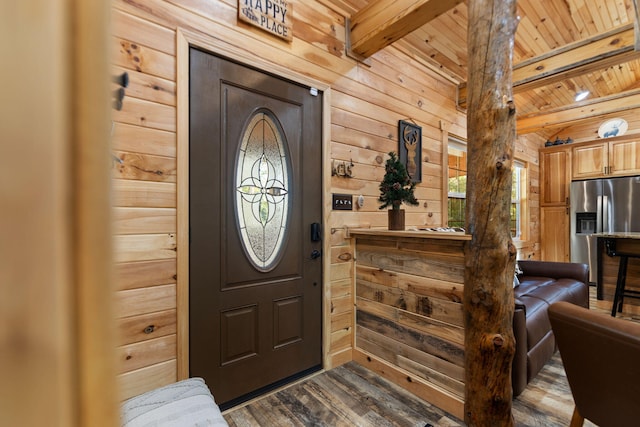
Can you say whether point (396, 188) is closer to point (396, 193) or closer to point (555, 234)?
point (396, 193)

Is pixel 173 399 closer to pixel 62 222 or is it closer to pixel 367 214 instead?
pixel 62 222

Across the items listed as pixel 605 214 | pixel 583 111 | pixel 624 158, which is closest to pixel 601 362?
pixel 583 111

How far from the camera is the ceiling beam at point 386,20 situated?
1.93 meters

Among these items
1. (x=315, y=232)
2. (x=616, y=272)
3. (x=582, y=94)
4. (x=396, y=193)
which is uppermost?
(x=582, y=94)

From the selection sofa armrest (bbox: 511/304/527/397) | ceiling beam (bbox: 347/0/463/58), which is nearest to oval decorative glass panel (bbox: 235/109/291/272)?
ceiling beam (bbox: 347/0/463/58)

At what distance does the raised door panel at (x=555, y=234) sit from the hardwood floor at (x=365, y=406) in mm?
4085

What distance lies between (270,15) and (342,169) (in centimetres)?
116

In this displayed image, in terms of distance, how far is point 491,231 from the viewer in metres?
1.51

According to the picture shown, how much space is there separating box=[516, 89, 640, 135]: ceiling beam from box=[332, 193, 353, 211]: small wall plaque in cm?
378

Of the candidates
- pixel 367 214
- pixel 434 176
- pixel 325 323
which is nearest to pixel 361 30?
pixel 367 214

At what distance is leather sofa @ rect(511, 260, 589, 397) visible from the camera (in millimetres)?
1703

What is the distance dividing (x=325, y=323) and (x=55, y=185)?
215cm

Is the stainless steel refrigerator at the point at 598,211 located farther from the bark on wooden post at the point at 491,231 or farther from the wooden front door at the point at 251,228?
the wooden front door at the point at 251,228

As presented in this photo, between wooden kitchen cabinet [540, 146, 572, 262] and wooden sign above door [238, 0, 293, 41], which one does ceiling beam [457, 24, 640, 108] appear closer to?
wooden sign above door [238, 0, 293, 41]
